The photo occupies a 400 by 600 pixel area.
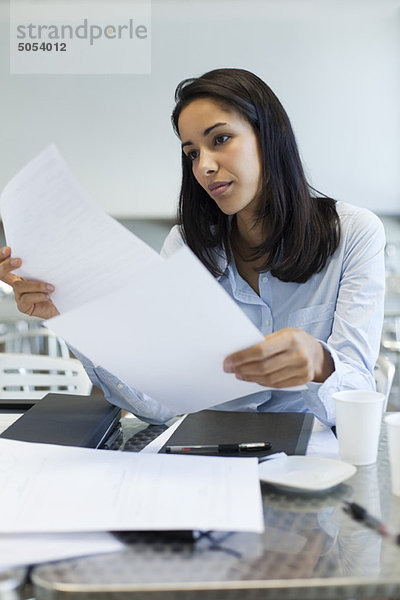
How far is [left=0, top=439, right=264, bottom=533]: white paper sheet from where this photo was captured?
0.62 m

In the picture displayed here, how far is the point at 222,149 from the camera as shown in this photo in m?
1.27

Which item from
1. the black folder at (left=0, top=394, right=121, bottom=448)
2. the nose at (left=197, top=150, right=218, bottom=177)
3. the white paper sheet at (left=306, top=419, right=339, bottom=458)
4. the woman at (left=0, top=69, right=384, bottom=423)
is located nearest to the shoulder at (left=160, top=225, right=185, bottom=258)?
the woman at (left=0, top=69, right=384, bottom=423)

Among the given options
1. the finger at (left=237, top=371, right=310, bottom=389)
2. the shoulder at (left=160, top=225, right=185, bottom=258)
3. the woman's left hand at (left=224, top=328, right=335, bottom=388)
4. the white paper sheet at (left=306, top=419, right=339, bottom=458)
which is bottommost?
the white paper sheet at (left=306, top=419, right=339, bottom=458)

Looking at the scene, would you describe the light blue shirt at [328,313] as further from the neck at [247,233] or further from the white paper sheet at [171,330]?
the white paper sheet at [171,330]

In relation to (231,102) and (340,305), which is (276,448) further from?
(231,102)

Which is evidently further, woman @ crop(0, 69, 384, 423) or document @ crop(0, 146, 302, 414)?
woman @ crop(0, 69, 384, 423)

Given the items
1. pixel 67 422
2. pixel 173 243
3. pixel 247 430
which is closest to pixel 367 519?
pixel 247 430

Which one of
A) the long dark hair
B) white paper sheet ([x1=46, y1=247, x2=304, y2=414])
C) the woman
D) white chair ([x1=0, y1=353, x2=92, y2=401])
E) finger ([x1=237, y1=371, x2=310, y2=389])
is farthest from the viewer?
white chair ([x1=0, y1=353, x2=92, y2=401])

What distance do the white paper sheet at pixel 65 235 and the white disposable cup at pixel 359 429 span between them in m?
0.31

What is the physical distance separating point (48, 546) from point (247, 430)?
42cm

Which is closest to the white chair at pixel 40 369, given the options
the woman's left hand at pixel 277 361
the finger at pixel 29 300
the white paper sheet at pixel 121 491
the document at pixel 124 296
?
the finger at pixel 29 300

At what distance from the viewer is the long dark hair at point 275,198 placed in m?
1.30

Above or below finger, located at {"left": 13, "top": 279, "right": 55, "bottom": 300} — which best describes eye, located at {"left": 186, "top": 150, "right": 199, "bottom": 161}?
above

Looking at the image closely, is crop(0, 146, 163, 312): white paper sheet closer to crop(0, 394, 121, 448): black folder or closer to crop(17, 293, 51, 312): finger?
crop(17, 293, 51, 312): finger
